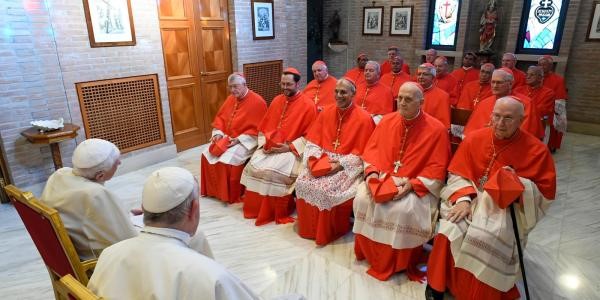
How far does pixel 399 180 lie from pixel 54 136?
3725mm

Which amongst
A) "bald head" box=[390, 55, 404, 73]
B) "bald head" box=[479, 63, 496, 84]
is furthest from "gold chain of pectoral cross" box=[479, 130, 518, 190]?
"bald head" box=[390, 55, 404, 73]

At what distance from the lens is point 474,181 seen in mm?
2818

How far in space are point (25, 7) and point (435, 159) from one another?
460 cm

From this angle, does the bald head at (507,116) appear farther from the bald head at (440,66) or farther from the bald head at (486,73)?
the bald head at (440,66)

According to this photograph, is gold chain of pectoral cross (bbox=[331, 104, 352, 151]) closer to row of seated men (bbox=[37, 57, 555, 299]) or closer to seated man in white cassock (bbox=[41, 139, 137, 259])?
row of seated men (bbox=[37, 57, 555, 299])

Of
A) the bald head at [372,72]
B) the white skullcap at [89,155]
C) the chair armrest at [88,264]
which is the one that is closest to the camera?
the chair armrest at [88,264]

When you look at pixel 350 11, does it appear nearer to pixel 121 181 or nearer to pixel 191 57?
pixel 191 57

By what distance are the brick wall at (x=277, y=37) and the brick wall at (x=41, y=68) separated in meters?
1.87

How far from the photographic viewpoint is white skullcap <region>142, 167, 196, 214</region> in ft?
4.56

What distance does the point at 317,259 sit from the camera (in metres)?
3.31

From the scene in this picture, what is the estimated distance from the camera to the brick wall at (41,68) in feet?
13.3

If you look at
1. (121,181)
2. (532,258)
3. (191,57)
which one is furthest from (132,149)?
(532,258)

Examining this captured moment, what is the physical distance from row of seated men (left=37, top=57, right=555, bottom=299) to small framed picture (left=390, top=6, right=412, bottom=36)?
224 inches

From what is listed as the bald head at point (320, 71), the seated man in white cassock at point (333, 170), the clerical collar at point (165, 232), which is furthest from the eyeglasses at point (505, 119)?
the bald head at point (320, 71)
